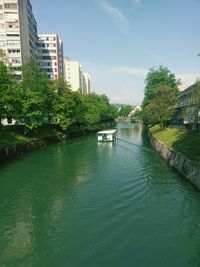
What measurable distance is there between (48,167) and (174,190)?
15318 millimetres

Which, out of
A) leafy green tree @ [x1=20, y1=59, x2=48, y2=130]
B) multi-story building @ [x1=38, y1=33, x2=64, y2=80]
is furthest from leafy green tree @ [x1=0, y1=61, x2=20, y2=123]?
multi-story building @ [x1=38, y1=33, x2=64, y2=80]

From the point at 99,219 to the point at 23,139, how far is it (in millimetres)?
30640

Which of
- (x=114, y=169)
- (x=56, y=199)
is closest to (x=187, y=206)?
(x=56, y=199)

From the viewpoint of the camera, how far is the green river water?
35.7 ft


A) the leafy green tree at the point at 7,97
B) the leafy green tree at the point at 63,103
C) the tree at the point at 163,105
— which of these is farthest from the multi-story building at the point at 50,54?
the leafy green tree at the point at 7,97

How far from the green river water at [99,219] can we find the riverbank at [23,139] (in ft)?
28.6

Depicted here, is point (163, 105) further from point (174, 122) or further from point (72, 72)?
point (72, 72)

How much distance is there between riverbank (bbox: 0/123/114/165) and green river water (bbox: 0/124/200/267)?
873 centimetres

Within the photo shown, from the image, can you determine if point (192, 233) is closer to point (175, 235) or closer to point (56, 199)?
point (175, 235)

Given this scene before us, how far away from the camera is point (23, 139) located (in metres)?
41.6

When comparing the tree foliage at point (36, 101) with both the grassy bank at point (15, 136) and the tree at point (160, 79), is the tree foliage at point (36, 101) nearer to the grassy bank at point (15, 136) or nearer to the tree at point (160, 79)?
the grassy bank at point (15, 136)

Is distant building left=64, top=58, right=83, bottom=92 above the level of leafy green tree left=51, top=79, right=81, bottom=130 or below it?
above

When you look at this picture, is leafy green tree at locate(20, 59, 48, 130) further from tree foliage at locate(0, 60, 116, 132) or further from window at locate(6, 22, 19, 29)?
window at locate(6, 22, 19, 29)

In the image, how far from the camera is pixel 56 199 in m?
17.9
